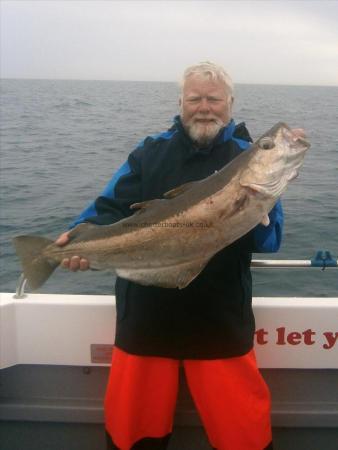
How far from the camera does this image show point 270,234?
315 centimetres

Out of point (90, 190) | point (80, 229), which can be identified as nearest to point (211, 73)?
point (80, 229)

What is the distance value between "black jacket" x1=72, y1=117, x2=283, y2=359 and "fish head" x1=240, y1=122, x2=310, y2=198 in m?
0.32

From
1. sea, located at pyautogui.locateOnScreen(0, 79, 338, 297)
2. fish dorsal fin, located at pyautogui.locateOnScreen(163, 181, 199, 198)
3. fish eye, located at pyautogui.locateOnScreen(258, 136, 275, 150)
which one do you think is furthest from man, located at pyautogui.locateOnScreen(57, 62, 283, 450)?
sea, located at pyautogui.locateOnScreen(0, 79, 338, 297)

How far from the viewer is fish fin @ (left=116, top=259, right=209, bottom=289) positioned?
121 inches

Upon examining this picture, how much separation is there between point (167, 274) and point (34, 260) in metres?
0.92

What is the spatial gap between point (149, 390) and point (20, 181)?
1301cm

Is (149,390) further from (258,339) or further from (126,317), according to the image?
(258,339)

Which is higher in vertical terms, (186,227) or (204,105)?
(204,105)

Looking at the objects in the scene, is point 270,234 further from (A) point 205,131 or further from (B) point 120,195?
(B) point 120,195

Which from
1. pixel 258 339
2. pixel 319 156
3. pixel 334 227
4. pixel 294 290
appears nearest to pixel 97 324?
pixel 258 339

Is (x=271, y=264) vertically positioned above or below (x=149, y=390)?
above

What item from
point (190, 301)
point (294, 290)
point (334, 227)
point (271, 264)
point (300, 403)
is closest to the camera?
point (190, 301)

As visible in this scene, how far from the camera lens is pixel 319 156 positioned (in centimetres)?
1830

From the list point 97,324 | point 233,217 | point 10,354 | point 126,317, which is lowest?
point 10,354
